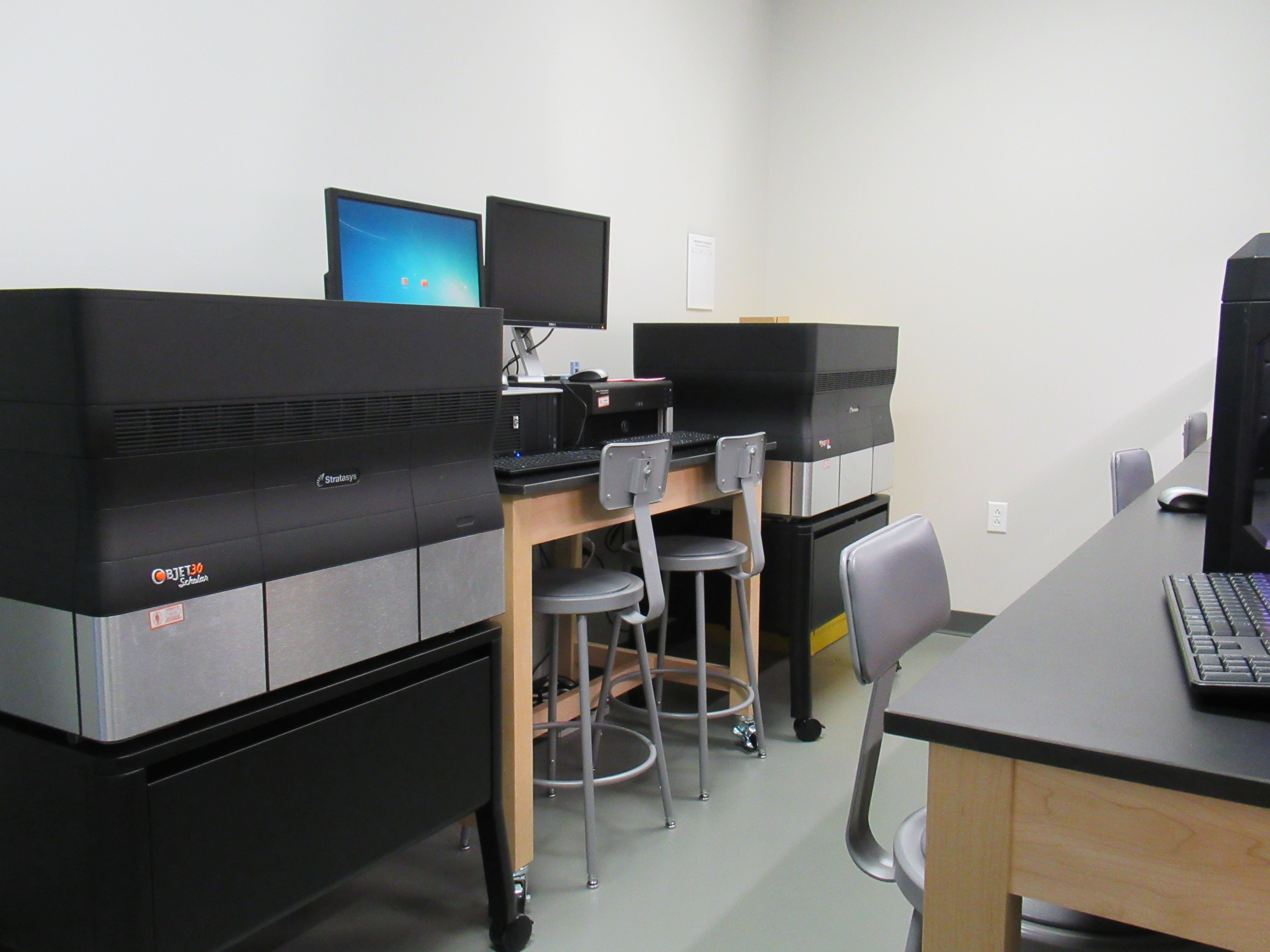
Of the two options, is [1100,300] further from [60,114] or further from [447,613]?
[60,114]

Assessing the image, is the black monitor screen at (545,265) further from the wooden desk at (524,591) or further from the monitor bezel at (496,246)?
the wooden desk at (524,591)

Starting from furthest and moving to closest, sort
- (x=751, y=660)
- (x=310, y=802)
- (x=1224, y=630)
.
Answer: (x=751, y=660) → (x=310, y=802) → (x=1224, y=630)

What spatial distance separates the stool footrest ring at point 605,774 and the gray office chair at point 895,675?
91cm

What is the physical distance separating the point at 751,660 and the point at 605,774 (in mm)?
518

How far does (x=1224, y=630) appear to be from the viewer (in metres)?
0.96

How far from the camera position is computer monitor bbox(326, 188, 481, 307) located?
1.84 metres

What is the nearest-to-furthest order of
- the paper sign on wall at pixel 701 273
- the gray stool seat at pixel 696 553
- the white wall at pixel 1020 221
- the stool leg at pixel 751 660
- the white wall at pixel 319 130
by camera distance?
1. the white wall at pixel 319 130
2. the gray stool seat at pixel 696 553
3. the stool leg at pixel 751 660
4. the white wall at pixel 1020 221
5. the paper sign on wall at pixel 701 273

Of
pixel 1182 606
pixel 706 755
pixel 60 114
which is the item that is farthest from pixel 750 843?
pixel 60 114

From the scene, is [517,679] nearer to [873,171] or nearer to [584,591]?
[584,591]

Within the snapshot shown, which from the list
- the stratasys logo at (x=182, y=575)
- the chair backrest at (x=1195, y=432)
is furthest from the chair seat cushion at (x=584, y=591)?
the chair backrest at (x=1195, y=432)

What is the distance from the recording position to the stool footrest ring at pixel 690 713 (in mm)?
2633

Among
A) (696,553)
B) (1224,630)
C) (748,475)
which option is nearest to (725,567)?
(696,553)

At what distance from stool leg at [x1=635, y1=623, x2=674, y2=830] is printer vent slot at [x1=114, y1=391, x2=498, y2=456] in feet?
2.69

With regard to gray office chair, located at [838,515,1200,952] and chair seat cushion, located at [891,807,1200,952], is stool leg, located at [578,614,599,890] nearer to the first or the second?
gray office chair, located at [838,515,1200,952]
